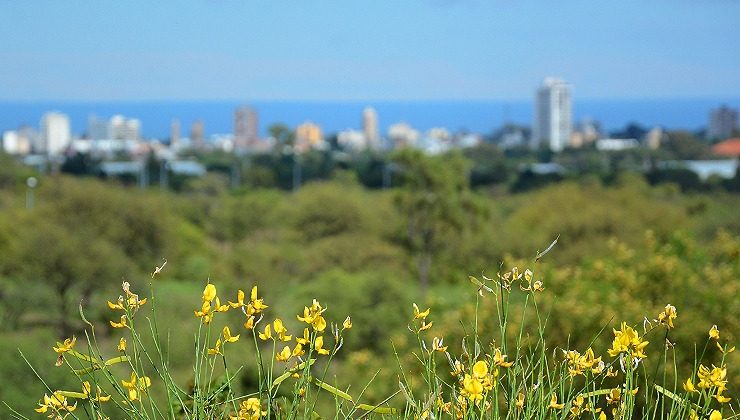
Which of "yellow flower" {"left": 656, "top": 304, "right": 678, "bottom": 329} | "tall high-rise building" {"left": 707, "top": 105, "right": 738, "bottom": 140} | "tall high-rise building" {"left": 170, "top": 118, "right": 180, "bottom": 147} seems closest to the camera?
"yellow flower" {"left": 656, "top": 304, "right": 678, "bottom": 329}

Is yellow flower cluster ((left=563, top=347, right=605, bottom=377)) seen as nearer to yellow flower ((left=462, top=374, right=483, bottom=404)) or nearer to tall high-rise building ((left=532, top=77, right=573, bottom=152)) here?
yellow flower ((left=462, top=374, right=483, bottom=404))

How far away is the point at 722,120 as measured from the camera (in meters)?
116

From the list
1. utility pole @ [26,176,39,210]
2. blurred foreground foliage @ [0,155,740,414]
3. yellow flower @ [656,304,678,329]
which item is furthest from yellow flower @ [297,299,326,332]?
utility pole @ [26,176,39,210]

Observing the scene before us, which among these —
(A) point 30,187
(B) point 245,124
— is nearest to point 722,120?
(B) point 245,124

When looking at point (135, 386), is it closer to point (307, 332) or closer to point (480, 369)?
point (307, 332)

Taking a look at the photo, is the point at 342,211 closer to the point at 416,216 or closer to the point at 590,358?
the point at 416,216

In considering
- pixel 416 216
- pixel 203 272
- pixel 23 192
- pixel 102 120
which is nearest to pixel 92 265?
pixel 203 272

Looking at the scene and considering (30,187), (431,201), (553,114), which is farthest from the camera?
(553,114)

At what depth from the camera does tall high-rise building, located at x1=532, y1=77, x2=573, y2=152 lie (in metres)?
121

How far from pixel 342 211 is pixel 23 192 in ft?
61.9

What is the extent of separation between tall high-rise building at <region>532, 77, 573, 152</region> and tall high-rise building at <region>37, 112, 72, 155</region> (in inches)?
1803

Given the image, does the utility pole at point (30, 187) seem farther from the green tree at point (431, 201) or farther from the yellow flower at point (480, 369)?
the yellow flower at point (480, 369)

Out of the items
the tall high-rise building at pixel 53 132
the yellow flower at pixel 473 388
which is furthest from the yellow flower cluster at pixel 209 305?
the tall high-rise building at pixel 53 132

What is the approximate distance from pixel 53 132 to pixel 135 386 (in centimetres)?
10764
